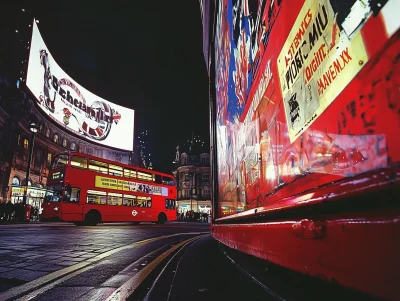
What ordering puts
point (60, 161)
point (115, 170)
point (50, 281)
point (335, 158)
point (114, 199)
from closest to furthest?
1. point (335, 158)
2. point (50, 281)
3. point (60, 161)
4. point (114, 199)
5. point (115, 170)

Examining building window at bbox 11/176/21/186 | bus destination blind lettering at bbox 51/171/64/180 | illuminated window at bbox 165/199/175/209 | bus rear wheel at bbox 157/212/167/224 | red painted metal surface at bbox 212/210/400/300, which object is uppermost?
building window at bbox 11/176/21/186

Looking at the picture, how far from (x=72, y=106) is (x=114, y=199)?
901 inches

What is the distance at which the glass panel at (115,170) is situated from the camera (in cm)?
1520

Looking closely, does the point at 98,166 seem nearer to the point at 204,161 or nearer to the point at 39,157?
the point at 39,157

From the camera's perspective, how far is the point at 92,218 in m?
14.2

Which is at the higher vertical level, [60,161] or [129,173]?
[60,161]

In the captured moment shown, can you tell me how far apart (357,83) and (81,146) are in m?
44.9

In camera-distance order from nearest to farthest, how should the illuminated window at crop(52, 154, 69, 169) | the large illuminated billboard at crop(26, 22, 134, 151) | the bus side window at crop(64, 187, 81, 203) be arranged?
the bus side window at crop(64, 187, 81, 203) < the illuminated window at crop(52, 154, 69, 169) < the large illuminated billboard at crop(26, 22, 134, 151)

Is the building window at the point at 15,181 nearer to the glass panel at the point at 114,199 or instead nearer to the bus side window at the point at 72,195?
the glass panel at the point at 114,199

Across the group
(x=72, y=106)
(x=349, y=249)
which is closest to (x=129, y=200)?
(x=349, y=249)

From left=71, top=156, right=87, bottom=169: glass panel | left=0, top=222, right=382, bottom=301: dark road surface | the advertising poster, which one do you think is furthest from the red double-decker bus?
the advertising poster

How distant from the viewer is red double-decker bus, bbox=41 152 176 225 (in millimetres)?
13094

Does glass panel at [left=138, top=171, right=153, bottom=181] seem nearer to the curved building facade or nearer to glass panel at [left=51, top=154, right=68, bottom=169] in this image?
glass panel at [left=51, top=154, right=68, bottom=169]

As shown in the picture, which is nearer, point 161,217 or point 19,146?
point 161,217
